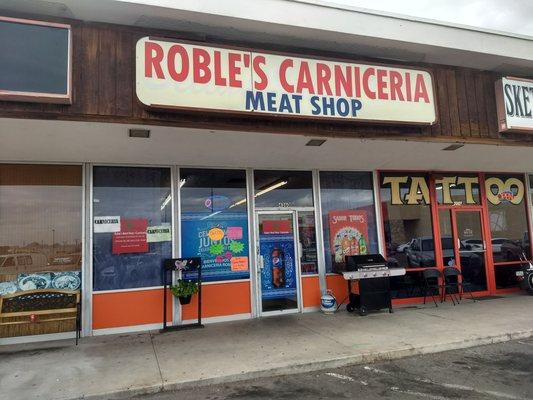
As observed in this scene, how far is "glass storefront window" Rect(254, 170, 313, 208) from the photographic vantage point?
29.1 feet

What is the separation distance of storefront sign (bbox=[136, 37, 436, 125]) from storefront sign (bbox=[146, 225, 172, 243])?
3031 mm

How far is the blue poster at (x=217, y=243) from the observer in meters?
8.25

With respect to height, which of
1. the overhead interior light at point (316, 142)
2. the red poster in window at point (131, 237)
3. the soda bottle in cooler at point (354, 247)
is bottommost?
the soda bottle in cooler at point (354, 247)

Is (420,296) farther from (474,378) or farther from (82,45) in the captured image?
(82,45)

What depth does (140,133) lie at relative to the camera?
618 centimetres

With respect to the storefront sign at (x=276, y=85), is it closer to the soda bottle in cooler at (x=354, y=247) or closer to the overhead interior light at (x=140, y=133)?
the overhead interior light at (x=140, y=133)

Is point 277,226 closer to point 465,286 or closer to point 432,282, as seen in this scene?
point 432,282

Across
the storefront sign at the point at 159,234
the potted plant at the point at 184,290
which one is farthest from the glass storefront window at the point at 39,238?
the potted plant at the point at 184,290

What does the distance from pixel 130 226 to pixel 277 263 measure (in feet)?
9.73

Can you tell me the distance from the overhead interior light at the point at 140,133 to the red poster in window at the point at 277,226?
10.9 ft

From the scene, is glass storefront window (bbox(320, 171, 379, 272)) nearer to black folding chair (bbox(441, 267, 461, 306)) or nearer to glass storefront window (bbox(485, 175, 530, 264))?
black folding chair (bbox(441, 267, 461, 306))

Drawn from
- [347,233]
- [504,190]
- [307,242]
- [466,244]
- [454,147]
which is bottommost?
[466,244]

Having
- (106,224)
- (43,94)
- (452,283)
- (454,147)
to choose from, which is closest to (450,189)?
(452,283)

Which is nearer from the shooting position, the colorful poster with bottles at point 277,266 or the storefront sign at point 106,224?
the storefront sign at point 106,224
